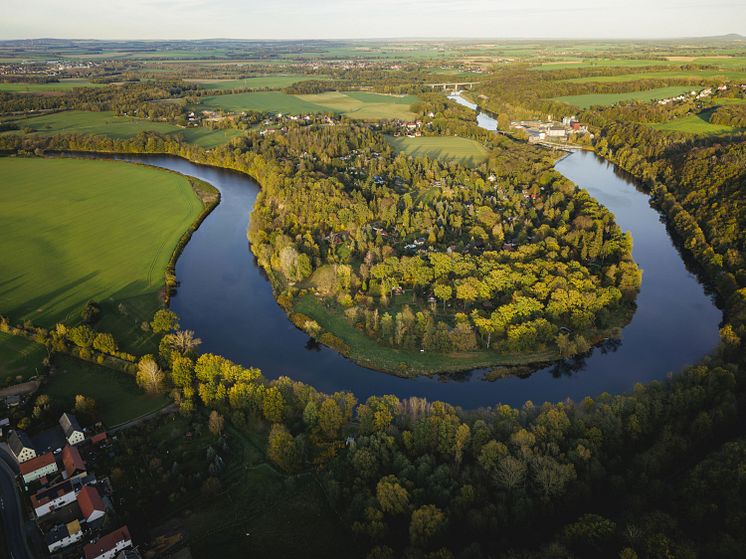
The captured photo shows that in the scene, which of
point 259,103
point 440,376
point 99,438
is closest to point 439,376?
point 440,376

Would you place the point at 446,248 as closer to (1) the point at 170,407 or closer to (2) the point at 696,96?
(1) the point at 170,407

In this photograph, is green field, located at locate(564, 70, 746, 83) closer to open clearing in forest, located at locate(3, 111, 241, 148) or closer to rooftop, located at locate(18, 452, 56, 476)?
open clearing in forest, located at locate(3, 111, 241, 148)

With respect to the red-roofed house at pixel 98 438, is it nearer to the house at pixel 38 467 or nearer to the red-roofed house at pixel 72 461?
the red-roofed house at pixel 72 461

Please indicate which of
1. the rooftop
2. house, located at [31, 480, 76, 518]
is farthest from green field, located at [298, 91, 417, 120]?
house, located at [31, 480, 76, 518]

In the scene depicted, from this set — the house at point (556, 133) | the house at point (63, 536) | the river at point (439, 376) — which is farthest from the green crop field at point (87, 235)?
the house at point (556, 133)

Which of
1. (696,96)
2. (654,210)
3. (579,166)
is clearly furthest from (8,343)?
(696,96)
